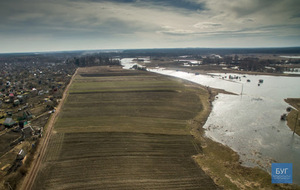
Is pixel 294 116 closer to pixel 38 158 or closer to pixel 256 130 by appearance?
pixel 256 130

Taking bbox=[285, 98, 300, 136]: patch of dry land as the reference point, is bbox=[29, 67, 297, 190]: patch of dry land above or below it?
below

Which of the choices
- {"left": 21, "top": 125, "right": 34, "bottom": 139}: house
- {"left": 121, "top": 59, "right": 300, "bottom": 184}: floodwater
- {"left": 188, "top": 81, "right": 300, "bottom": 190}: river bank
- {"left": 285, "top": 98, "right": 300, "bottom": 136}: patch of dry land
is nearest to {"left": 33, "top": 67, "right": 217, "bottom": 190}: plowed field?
{"left": 188, "top": 81, "right": 300, "bottom": 190}: river bank

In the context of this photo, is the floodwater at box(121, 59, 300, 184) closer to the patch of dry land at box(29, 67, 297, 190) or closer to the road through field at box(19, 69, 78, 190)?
the patch of dry land at box(29, 67, 297, 190)

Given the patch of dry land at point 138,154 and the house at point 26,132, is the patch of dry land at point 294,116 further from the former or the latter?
the house at point 26,132

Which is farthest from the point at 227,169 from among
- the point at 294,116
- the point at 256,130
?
the point at 294,116

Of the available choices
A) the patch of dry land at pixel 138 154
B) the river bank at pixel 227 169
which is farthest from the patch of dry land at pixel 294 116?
the river bank at pixel 227 169

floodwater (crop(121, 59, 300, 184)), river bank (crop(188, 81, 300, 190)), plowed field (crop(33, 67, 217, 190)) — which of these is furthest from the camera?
floodwater (crop(121, 59, 300, 184))

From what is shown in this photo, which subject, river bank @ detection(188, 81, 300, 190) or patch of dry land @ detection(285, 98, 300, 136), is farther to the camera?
patch of dry land @ detection(285, 98, 300, 136)

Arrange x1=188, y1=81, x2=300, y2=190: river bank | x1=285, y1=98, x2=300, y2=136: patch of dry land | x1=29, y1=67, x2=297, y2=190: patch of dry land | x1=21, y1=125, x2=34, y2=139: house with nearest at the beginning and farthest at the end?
x1=188, y1=81, x2=300, y2=190: river bank → x1=29, y1=67, x2=297, y2=190: patch of dry land → x1=21, y1=125, x2=34, y2=139: house → x1=285, y1=98, x2=300, y2=136: patch of dry land
